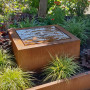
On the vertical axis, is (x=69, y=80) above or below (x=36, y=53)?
below

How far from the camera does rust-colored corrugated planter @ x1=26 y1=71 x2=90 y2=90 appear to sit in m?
3.15

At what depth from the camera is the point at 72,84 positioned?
3375mm

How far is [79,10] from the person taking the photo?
276 inches

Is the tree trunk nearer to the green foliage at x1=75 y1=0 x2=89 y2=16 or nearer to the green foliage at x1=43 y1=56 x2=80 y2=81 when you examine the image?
the green foliage at x1=75 y1=0 x2=89 y2=16

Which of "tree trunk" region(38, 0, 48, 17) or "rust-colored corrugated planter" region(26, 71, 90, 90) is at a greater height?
"tree trunk" region(38, 0, 48, 17)

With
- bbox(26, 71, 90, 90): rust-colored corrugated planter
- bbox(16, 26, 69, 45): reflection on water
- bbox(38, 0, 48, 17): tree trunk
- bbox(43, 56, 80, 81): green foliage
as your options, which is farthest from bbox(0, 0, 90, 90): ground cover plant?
bbox(38, 0, 48, 17): tree trunk

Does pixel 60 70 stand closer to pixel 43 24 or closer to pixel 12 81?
pixel 12 81

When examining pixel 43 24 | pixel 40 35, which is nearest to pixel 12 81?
pixel 40 35

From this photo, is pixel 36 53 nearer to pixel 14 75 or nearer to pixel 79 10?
pixel 14 75

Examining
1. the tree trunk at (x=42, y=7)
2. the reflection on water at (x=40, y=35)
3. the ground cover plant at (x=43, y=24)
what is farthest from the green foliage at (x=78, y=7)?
the reflection on water at (x=40, y=35)

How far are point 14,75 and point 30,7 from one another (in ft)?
19.2

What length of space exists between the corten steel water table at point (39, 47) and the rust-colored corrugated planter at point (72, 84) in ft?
2.13

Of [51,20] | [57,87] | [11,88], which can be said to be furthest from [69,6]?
[11,88]

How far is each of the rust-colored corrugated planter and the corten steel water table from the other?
0.65m
